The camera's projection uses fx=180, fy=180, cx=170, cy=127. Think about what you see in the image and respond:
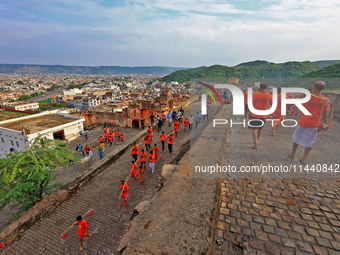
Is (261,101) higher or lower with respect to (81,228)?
higher

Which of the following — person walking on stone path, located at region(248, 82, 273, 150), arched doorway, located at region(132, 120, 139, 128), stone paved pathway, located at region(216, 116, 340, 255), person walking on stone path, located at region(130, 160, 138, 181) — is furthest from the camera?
arched doorway, located at region(132, 120, 139, 128)

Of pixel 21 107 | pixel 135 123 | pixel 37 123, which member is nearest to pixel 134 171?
A: pixel 135 123

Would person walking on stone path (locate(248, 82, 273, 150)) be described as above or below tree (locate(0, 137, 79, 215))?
above

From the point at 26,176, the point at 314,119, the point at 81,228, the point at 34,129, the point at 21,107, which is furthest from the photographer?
the point at 21,107

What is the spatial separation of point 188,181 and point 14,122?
1173 inches

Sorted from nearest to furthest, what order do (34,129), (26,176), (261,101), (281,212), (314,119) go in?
(281,212), (314,119), (261,101), (26,176), (34,129)

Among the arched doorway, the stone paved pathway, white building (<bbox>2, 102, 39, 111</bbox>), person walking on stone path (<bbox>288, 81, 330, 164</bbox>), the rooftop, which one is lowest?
white building (<bbox>2, 102, 39, 111</bbox>)

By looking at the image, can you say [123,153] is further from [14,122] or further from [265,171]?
[14,122]

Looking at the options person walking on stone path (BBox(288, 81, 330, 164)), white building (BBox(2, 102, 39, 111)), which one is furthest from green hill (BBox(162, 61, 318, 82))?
white building (BBox(2, 102, 39, 111))

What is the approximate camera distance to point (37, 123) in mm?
24281

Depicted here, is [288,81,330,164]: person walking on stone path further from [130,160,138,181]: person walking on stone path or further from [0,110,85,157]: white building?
[0,110,85,157]: white building

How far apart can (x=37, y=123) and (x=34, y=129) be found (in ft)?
10.7

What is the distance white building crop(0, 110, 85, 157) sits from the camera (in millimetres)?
19625

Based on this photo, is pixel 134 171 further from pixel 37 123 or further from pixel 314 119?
pixel 37 123
